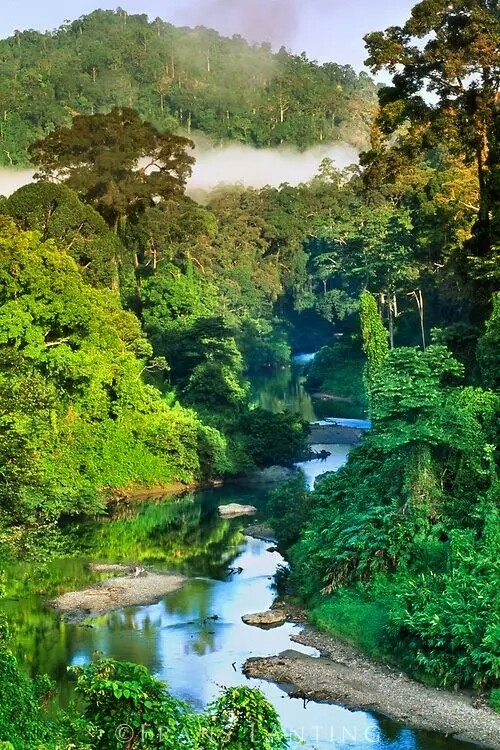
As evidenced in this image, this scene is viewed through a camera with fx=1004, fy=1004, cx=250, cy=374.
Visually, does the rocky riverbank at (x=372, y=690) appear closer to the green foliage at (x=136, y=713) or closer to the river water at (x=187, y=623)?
the river water at (x=187, y=623)

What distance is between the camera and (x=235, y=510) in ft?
130

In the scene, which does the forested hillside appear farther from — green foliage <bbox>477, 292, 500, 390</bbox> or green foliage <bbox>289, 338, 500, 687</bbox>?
green foliage <bbox>289, 338, 500, 687</bbox>

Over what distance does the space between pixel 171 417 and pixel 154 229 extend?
52.8ft

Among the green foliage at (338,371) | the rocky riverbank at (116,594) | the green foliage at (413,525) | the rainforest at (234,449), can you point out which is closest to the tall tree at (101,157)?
the rainforest at (234,449)

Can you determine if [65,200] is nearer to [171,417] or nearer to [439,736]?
[171,417]

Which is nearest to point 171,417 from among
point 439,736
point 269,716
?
point 439,736

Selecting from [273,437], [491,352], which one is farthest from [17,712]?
[273,437]

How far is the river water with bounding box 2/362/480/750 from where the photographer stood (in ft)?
68.8

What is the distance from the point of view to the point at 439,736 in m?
20.1

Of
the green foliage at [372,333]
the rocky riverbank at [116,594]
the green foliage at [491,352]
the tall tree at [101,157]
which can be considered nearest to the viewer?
the rocky riverbank at [116,594]

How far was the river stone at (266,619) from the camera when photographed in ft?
87.9

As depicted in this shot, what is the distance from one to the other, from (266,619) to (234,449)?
66.8 feet

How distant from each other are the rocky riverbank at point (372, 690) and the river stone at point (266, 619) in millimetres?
1184

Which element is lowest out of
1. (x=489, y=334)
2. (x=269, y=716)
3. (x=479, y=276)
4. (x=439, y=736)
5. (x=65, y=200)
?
(x=439, y=736)
